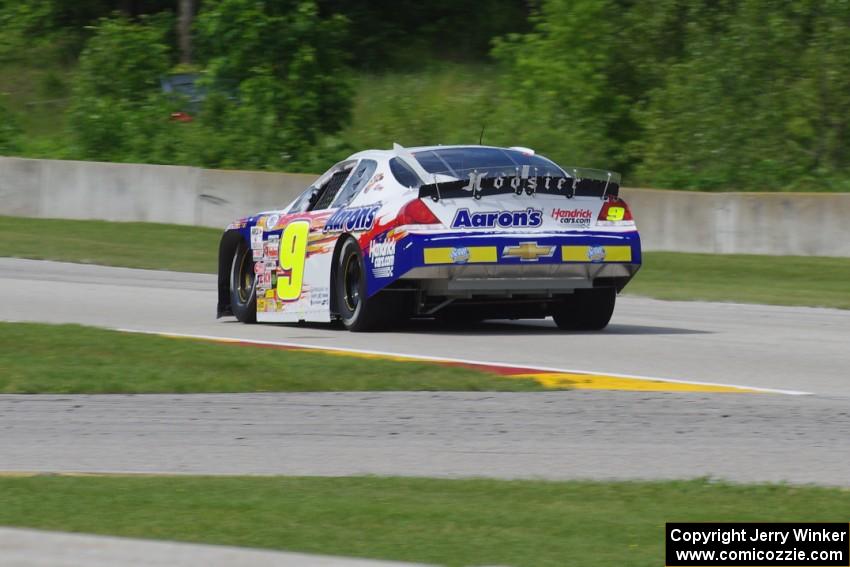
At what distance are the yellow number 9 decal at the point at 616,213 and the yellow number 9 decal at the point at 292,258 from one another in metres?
2.59

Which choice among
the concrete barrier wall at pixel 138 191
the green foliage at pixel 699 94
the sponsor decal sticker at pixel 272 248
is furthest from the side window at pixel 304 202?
the green foliage at pixel 699 94

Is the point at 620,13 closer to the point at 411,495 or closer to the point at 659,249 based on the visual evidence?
the point at 659,249

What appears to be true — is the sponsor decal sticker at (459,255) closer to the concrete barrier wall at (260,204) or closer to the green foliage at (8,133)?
the concrete barrier wall at (260,204)

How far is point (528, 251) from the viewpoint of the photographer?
1166 cm

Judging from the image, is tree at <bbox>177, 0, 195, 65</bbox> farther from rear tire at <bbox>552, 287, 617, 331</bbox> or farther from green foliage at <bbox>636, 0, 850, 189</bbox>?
rear tire at <bbox>552, 287, 617, 331</bbox>

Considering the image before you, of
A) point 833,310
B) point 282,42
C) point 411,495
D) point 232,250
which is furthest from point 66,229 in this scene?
point 411,495

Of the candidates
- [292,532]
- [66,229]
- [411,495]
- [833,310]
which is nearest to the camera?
[292,532]

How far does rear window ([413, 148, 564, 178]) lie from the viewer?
11.9 m

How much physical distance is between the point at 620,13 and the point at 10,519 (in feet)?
89.4

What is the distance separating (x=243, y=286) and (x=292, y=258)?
1.26 meters

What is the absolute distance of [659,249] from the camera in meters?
22.2

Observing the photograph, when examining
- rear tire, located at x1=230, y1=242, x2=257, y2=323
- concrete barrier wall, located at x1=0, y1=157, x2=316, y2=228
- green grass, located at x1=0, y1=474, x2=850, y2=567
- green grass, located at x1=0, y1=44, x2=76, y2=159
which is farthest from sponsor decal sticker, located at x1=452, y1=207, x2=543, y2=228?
green grass, located at x1=0, y1=44, x2=76, y2=159

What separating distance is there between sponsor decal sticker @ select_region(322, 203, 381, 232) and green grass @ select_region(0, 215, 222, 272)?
872 centimetres

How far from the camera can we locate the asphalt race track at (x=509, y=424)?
7.21 meters
